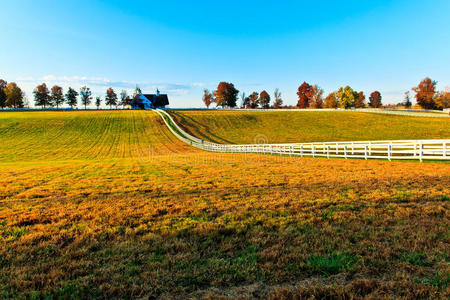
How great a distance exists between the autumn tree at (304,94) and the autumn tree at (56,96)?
130035 mm

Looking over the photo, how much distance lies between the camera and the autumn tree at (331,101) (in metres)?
129

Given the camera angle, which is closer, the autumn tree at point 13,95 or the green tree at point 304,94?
the autumn tree at point 13,95

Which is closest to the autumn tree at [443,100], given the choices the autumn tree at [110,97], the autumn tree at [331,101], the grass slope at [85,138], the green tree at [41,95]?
the autumn tree at [331,101]

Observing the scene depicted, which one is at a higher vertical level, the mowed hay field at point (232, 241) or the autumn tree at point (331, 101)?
the autumn tree at point (331, 101)

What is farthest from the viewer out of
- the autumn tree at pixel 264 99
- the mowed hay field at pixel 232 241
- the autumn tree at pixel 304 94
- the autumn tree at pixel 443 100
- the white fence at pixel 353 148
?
the autumn tree at pixel 264 99

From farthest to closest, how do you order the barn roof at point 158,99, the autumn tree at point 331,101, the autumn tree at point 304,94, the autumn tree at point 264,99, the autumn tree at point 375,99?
the autumn tree at point 375,99
the autumn tree at point 264,99
the autumn tree at point 304,94
the autumn tree at point 331,101
the barn roof at point 158,99

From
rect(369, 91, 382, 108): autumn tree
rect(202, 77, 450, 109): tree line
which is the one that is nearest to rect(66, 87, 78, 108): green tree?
rect(202, 77, 450, 109): tree line

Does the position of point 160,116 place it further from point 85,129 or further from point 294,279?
point 294,279

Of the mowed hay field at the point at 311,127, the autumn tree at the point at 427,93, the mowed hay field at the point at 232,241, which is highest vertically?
the autumn tree at the point at 427,93

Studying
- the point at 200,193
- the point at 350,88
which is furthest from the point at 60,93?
the point at 200,193

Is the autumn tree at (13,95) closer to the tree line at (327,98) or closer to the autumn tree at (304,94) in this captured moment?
the tree line at (327,98)

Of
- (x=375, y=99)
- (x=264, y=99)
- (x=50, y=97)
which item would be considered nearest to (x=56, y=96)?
(x=50, y=97)

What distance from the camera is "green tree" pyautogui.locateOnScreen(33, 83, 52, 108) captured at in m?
128

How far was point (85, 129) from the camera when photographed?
59.0m
